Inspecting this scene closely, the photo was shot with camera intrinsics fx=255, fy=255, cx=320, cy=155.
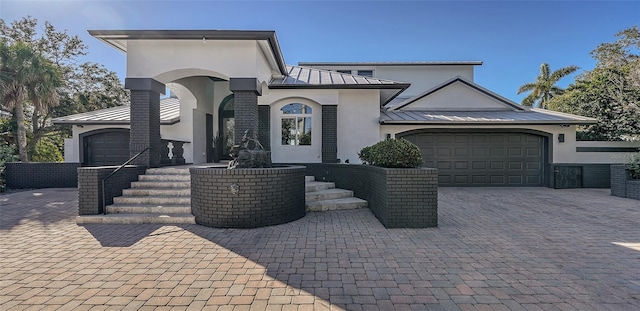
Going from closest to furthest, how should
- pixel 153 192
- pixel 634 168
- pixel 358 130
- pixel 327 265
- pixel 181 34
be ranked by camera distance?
pixel 327 265, pixel 153 192, pixel 181 34, pixel 634 168, pixel 358 130

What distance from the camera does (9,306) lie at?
273 cm

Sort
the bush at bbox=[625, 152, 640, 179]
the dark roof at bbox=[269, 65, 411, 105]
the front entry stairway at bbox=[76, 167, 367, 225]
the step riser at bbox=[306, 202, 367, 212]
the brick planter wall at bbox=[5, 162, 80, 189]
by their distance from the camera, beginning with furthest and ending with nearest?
the brick planter wall at bbox=[5, 162, 80, 189], the dark roof at bbox=[269, 65, 411, 105], the bush at bbox=[625, 152, 640, 179], the step riser at bbox=[306, 202, 367, 212], the front entry stairway at bbox=[76, 167, 367, 225]

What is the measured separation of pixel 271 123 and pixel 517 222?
8589 mm

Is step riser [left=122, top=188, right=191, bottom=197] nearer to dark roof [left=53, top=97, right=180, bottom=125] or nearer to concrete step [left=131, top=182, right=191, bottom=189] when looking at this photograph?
concrete step [left=131, top=182, right=191, bottom=189]

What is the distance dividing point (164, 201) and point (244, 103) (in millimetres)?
3362

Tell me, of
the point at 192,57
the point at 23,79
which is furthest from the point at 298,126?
the point at 23,79

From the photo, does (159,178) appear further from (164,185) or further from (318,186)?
(318,186)

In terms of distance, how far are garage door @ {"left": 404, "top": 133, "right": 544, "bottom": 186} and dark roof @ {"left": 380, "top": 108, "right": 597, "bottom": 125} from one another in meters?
0.76

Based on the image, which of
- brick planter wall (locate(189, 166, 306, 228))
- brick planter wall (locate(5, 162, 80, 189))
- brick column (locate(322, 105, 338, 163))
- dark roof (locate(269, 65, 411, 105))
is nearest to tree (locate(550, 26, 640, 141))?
dark roof (locate(269, 65, 411, 105))

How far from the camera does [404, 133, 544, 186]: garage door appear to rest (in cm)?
1135

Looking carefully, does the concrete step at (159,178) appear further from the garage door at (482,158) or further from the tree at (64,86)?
the tree at (64,86)

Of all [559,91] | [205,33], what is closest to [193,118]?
[205,33]

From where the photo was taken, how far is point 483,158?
11367mm

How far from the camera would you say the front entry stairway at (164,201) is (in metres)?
5.74
